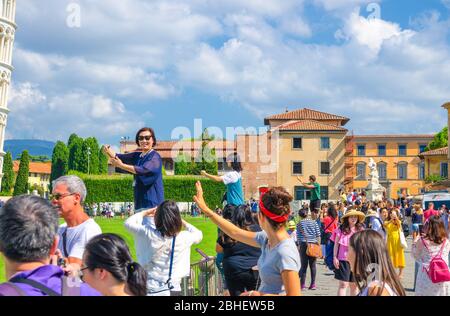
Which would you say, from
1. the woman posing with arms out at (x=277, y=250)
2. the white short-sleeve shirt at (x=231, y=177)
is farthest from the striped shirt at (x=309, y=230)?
the woman posing with arms out at (x=277, y=250)

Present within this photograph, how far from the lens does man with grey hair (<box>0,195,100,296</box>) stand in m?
2.84

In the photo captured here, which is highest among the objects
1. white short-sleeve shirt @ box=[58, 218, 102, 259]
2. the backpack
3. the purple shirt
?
white short-sleeve shirt @ box=[58, 218, 102, 259]

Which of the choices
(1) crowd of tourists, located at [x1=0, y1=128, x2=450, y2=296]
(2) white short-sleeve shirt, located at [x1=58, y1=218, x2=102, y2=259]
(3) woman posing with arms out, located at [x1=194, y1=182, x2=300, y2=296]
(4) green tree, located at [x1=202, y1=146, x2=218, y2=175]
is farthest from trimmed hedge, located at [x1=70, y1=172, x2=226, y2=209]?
(3) woman posing with arms out, located at [x1=194, y1=182, x2=300, y2=296]

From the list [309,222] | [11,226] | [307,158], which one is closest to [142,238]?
[11,226]

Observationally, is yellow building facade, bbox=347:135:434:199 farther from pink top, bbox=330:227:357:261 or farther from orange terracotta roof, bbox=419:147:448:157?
pink top, bbox=330:227:357:261

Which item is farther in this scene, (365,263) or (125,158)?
(125,158)

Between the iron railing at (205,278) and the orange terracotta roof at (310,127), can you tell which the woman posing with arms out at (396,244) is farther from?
the orange terracotta roof at (310,127)

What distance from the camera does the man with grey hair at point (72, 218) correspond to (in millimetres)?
4750

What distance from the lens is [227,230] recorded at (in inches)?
206

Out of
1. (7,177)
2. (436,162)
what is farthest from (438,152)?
(7,177)

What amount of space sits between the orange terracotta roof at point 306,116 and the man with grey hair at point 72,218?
75530 millimetres

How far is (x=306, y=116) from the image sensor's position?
266 ft
